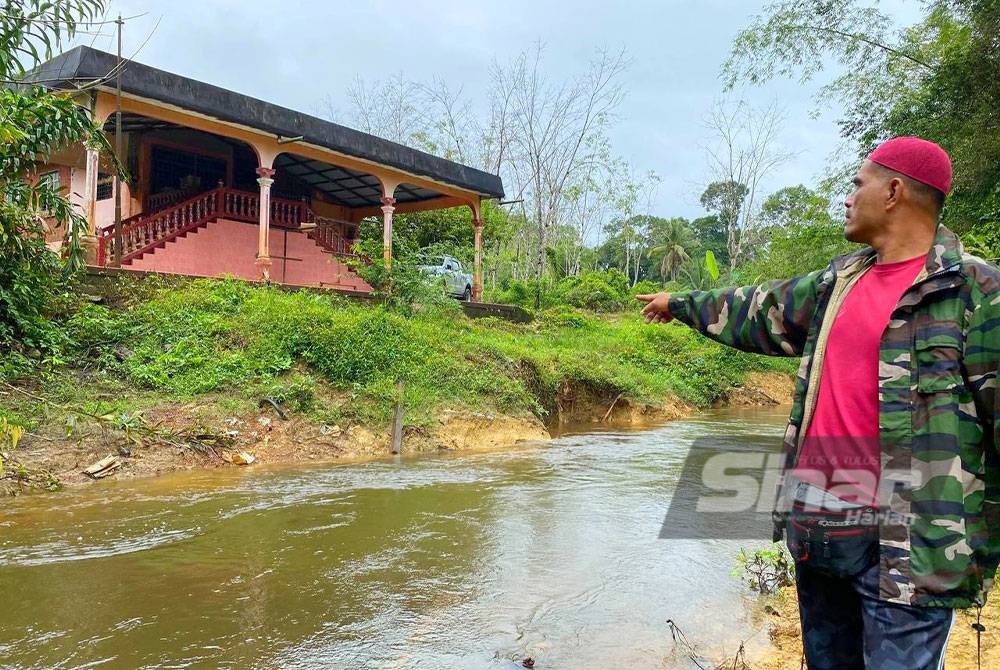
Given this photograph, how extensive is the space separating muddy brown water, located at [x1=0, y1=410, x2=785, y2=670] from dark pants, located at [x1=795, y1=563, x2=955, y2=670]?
4.77ft

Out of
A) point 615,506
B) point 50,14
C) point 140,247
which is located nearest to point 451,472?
point 615,506

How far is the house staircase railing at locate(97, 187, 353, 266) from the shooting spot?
12.0 metres

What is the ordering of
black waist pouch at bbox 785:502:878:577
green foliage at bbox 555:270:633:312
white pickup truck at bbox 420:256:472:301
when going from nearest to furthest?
black waist pouch at bbox 785:502:878:577 < white pickup truck at bbox 420:256:472:301 < green foliage at bbox 555:270:633:312

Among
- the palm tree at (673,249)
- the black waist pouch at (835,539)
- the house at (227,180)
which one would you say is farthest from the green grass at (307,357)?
the palm tree at (673,249)

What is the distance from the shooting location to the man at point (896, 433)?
1502 mm

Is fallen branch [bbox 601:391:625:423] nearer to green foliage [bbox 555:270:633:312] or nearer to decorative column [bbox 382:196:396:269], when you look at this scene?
decorative column [bbox 382:196:396:269]

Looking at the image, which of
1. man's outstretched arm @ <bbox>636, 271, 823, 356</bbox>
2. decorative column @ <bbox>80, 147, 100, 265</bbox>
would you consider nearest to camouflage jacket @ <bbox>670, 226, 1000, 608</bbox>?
man's outstretched arm @ <bbox>636, 271, 823, 356</bbox>

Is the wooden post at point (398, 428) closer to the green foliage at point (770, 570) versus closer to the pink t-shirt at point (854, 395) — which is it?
the green foliage at point (770, 570)

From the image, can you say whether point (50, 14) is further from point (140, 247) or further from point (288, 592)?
point (140, 247)

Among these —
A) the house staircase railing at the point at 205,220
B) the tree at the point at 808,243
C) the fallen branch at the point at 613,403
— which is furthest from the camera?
the tree at the point at 808,243

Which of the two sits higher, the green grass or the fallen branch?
the green grass

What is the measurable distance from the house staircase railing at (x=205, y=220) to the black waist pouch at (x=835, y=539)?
11.5 metres

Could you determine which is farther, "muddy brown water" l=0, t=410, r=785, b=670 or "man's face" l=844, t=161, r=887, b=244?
"muddy brown water" l=0, t=410, r=785, b=670

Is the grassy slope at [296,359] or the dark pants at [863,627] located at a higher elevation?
the grassy slope at [296,359]
